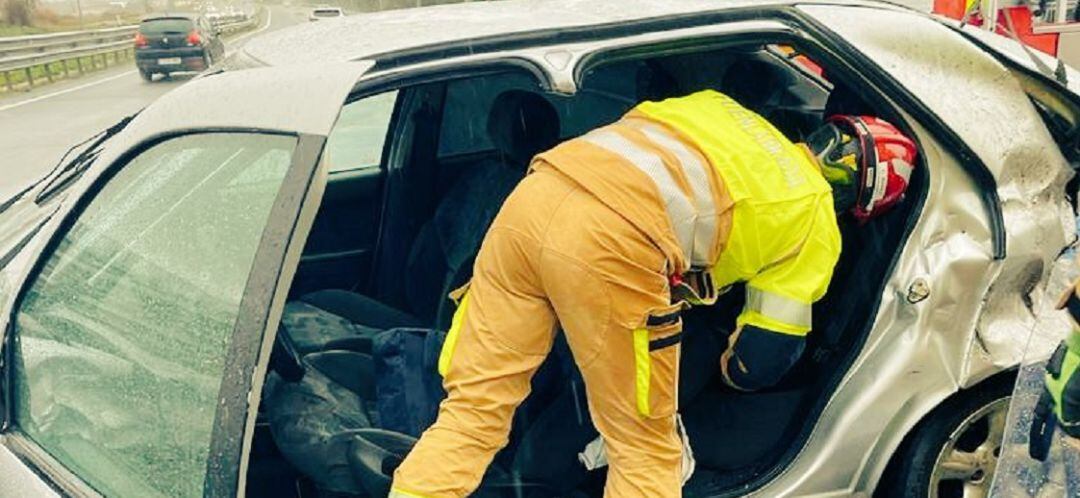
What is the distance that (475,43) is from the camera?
2164mm

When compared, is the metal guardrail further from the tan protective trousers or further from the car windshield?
the tan protective trousers

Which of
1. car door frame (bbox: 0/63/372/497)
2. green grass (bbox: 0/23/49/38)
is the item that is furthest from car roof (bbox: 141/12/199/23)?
car door frame (bbox: 0/63/372/497)

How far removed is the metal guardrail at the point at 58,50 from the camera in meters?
20.8

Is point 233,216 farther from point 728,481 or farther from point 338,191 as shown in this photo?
point 338,191

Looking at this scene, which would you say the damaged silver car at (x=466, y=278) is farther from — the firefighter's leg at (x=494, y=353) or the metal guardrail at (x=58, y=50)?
the metal guardrail at (x=58, y=50)

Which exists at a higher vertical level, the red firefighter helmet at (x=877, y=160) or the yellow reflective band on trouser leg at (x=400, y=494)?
the red firefighter helmet at (x=877, y=160)

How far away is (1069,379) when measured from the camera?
147 centimetres

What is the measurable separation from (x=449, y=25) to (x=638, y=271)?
0.75 metres

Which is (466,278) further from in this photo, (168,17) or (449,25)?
(168,17)

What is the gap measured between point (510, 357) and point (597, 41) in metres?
0.72

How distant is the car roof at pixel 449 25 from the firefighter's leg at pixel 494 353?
369mm

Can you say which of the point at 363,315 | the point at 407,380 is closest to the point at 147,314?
the point at 407,380

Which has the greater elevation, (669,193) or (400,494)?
(669,193)

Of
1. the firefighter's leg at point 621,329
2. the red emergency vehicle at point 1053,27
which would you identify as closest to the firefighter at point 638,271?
the firefighter's leg at point 621,329
